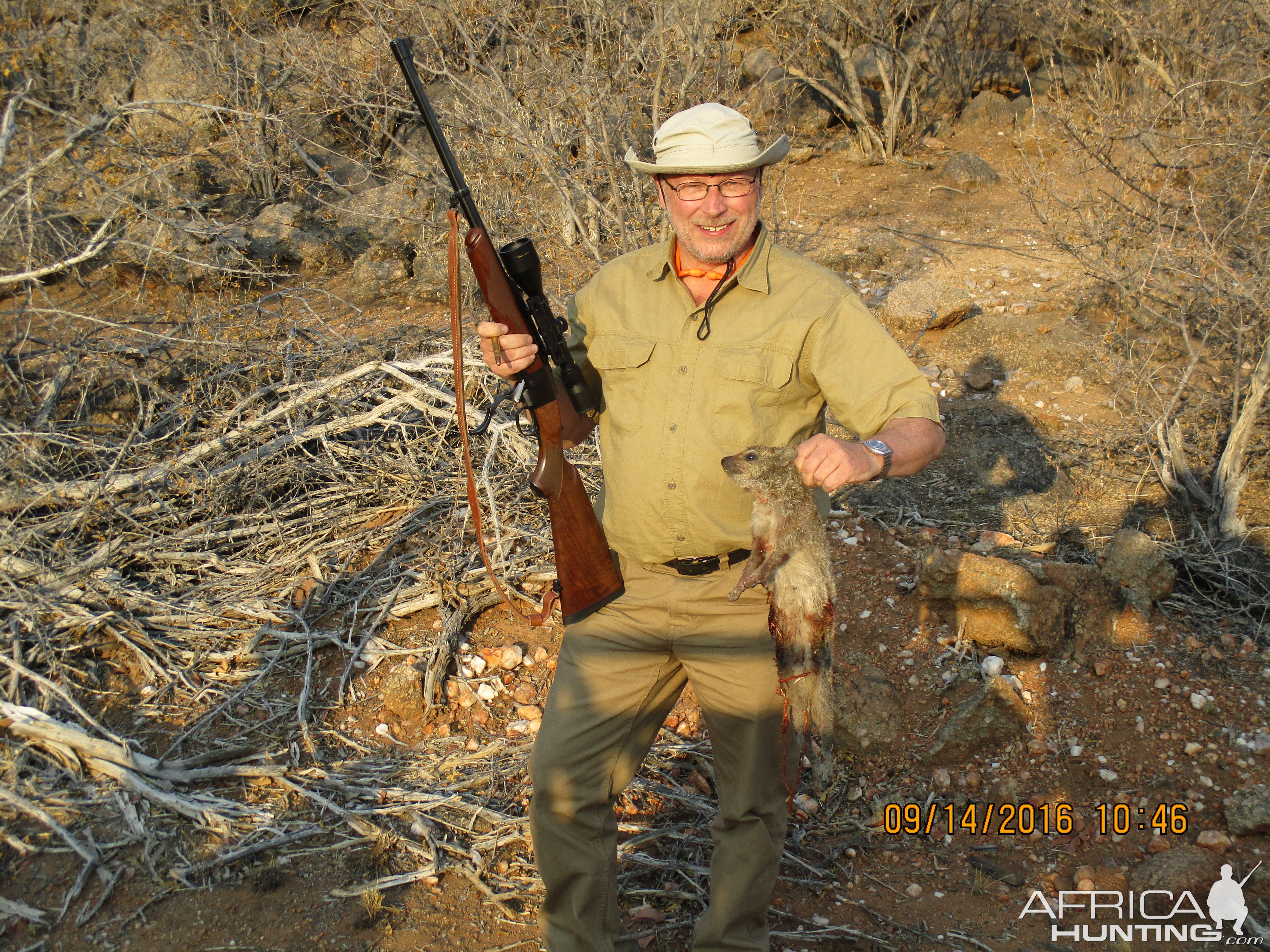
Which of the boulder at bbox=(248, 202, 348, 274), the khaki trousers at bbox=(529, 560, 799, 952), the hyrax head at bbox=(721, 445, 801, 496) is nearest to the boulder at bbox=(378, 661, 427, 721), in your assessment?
the khaki trousers at bbox=(529, 560, 799, 952)

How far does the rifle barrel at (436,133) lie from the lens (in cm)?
288

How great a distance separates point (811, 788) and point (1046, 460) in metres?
3.10

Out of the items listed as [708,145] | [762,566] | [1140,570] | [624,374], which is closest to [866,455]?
[762,566]

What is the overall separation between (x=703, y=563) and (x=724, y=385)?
21.7 inches

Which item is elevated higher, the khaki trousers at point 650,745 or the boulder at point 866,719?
the khaki trousers at point 650,745

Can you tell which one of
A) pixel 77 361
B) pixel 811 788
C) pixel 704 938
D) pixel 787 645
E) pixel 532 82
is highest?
pixel 532 82

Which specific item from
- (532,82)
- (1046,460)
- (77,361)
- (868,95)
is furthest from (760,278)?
(868,95)

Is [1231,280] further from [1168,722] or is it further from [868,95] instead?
[868,95]

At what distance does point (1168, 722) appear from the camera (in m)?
3.96

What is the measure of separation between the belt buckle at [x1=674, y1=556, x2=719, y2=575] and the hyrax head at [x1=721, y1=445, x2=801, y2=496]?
1.06 ft

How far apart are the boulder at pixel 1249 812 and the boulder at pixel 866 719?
1.27 metres

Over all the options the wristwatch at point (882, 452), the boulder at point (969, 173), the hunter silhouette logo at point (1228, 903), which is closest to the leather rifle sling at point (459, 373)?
the wristwatch at point (882, 452)

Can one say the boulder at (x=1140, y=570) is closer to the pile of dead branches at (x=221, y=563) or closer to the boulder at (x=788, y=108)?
the pile of dead branches at (x=221, y=563)

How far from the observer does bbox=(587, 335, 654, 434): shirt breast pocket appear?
281cm
